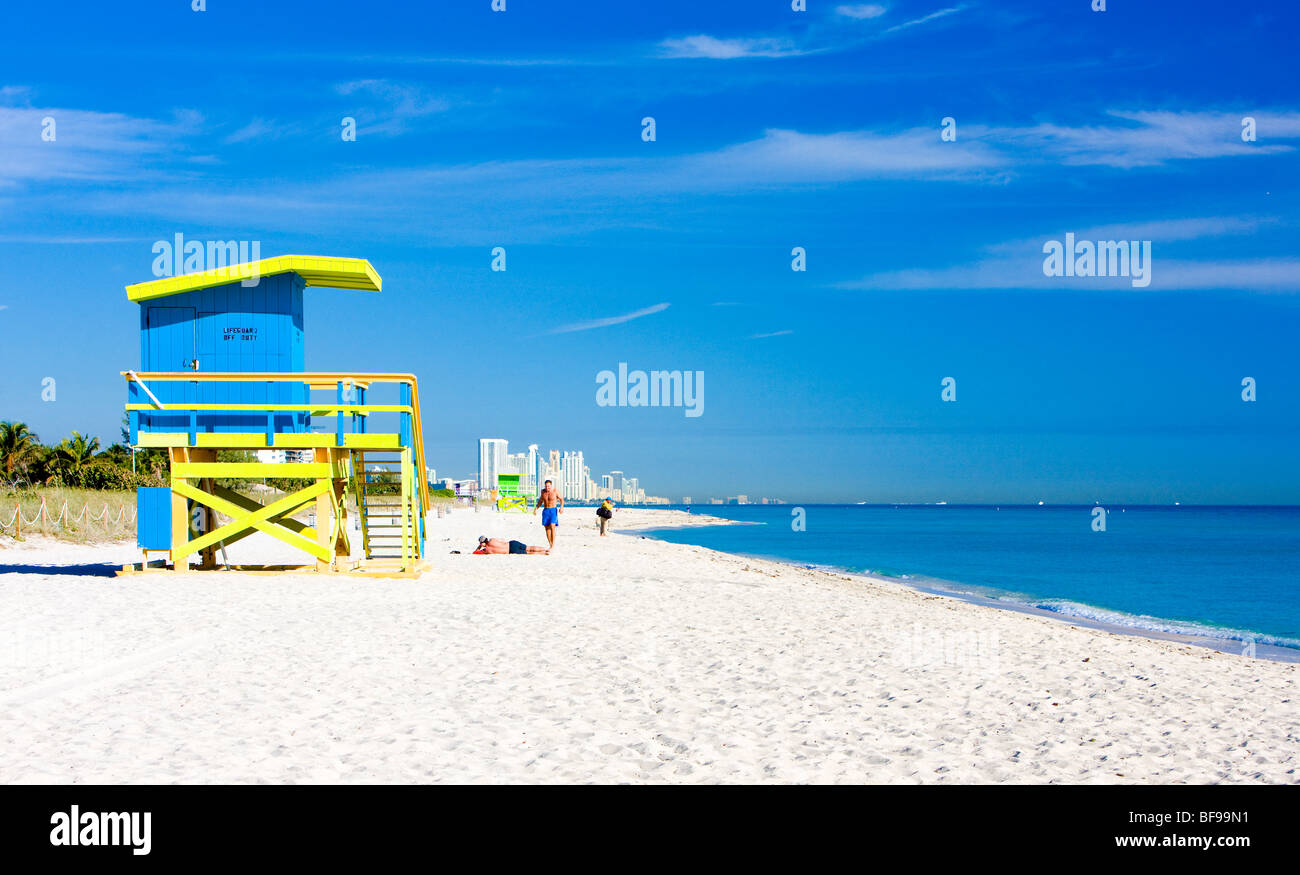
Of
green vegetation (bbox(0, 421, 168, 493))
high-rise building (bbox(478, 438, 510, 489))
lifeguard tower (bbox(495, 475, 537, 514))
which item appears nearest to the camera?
green vegetation (bbox(0, 421, 168, 493))

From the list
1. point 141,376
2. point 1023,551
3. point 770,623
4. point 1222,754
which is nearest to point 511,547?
point 141,376

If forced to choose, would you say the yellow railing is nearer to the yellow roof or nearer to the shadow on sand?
the yellow roof

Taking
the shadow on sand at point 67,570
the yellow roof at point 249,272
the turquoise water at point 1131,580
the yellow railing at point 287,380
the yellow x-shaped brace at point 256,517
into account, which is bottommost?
the turquoise water at point 1131,580

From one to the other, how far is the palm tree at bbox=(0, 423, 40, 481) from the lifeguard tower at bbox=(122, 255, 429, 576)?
3579 centimetres

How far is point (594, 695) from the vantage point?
6832 mm

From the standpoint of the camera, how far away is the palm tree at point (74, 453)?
44500 mm

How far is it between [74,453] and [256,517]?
38877mm

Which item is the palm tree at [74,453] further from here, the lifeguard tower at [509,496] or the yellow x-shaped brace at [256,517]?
the yellow x-shaped brace at [256,517]

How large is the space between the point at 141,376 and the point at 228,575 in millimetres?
3297

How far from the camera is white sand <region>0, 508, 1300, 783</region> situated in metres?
5.18

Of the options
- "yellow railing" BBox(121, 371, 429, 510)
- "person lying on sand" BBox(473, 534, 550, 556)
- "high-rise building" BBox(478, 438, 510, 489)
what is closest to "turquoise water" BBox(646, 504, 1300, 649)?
"person lying on sand" BBox(473, 534, 550, 556)

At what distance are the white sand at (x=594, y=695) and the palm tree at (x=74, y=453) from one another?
123ft

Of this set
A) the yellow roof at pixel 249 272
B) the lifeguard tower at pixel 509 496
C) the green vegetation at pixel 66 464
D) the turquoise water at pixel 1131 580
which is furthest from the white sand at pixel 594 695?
the lifeguard tower at pixel 509 496
